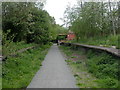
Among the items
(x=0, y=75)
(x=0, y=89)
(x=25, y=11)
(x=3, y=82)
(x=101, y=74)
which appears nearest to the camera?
(x=0, y=89)

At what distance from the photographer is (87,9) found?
953 inches

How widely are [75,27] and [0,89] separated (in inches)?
914

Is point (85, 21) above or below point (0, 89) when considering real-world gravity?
above

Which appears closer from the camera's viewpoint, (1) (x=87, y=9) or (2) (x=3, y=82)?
(2) (x=3, y=82)

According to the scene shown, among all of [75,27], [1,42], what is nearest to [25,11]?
[1,42]

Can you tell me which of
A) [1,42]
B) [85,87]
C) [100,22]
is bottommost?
[85,87]

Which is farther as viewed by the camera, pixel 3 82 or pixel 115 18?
pixel 115 18

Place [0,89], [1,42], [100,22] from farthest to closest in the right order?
[100,22], [1,42], [0,89]

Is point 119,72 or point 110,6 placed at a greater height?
point 110,6

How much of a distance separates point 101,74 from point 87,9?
18768 mm

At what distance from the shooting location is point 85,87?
527 centimetres

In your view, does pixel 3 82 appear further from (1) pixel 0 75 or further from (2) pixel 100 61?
(2) pixel 100 61

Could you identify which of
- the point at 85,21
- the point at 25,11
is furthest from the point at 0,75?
the point at 85,21

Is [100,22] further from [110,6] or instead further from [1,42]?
[1,42]
